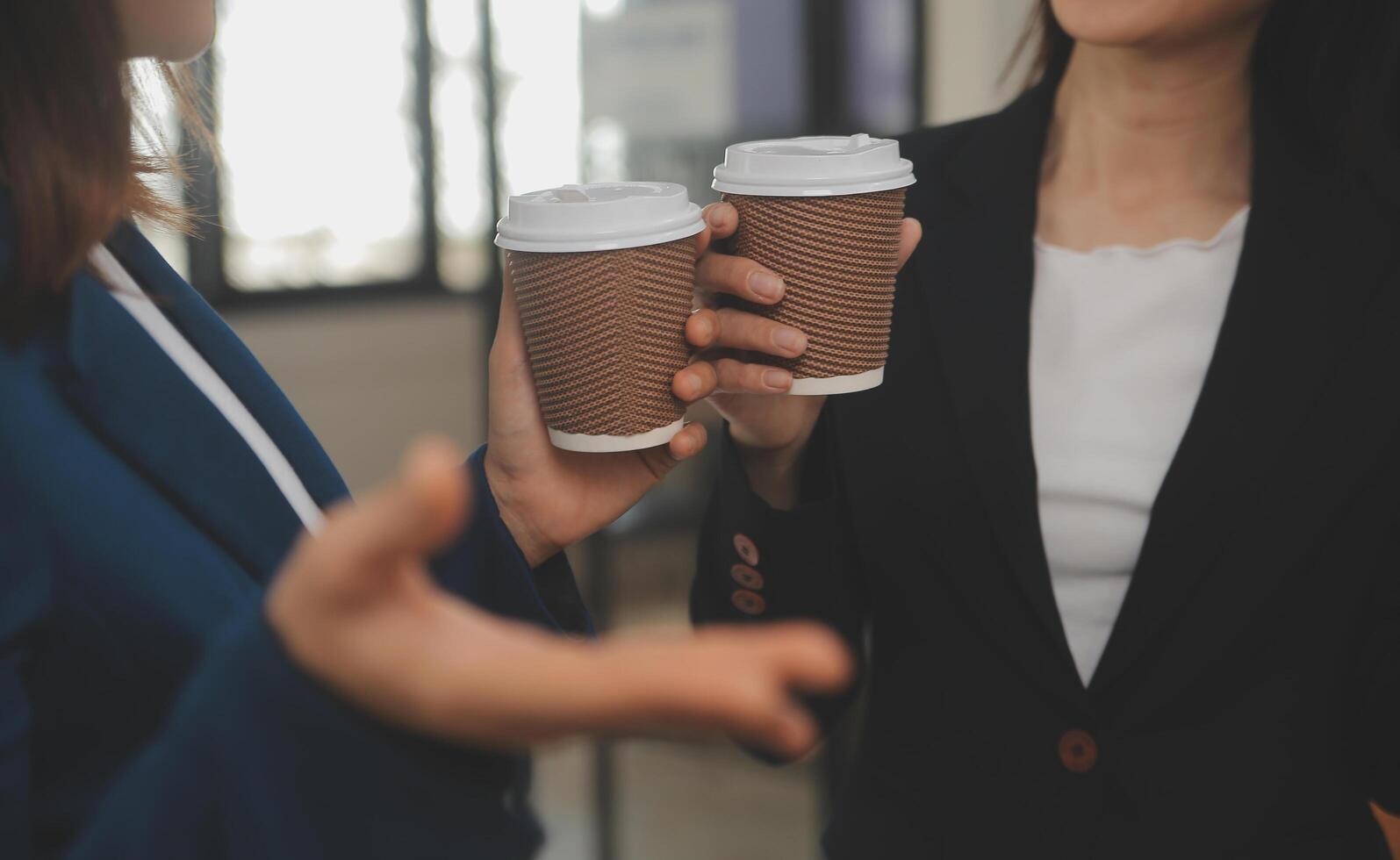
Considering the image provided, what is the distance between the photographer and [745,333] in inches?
35.4

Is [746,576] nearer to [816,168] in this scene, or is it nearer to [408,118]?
[816,168]

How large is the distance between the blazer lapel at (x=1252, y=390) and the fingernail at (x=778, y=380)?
397 mm

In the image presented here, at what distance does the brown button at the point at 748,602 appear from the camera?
115 centimetres

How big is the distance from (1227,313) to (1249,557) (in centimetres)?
23

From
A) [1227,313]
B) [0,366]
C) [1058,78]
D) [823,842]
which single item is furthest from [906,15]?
[0,366]

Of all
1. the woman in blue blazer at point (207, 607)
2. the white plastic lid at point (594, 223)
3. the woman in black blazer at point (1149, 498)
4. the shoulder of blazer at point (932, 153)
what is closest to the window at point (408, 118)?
the shoulder of blazer at point (932, 153)

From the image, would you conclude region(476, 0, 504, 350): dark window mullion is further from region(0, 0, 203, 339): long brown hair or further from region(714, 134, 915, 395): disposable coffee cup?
region(0, 0, 203, 339): long brown hair

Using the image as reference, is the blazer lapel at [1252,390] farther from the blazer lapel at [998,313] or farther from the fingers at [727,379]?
the fingers at [727,379]

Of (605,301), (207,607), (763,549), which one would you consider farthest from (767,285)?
(207,607)

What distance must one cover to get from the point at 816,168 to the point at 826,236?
2.0 inches

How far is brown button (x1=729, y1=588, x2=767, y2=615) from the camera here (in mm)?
1154

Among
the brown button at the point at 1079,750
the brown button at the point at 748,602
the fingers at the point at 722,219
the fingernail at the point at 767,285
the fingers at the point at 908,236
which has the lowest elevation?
the brown button at the point at 1079,750

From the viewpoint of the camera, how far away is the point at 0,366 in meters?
0.59

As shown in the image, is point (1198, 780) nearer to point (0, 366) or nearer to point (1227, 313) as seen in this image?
point (1227, 313)
